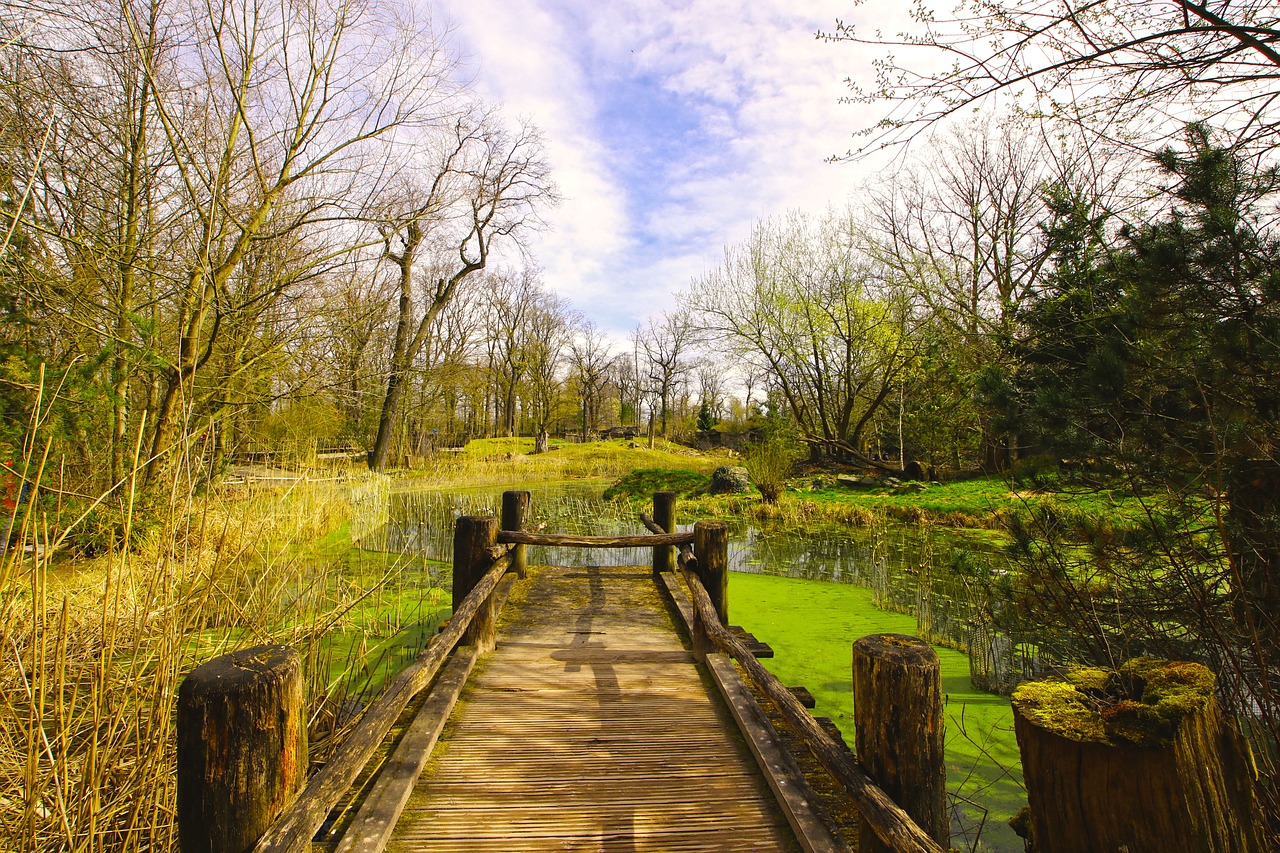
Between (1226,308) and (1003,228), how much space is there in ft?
55.1

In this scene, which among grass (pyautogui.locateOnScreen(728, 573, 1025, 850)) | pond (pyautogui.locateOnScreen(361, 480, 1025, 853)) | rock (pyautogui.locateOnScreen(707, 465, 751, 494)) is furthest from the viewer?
rock (pyautogui.locateOnScreen(707, 465, 751, 494))

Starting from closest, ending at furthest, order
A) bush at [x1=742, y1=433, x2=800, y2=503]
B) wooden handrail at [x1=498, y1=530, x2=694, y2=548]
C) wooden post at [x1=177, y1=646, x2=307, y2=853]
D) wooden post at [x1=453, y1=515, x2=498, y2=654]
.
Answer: wooden post at [x1=177, y1=646, x2=307, y2=853] → wooden post at [x1=453, y1=515, x2=498, y2=654] → wooden handrail at [x1=498, y1=530, x2=694, y2=548] → bush at [x1=742, y1=433, x2=800, y2=503]

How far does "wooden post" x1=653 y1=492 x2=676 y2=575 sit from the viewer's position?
6.48 meters

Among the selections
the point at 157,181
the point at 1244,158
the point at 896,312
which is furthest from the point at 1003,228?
the point at 157,181

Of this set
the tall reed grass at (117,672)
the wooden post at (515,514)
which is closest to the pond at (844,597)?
the wooden post at (515,514)

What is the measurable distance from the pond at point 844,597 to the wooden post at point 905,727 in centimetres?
104

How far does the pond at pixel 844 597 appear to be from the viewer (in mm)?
3357

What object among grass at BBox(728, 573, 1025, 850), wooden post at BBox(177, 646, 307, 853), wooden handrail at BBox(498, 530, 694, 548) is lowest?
grass at BBox(728, 573, 1025, 850)

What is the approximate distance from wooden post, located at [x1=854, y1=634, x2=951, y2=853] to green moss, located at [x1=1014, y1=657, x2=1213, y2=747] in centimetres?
30

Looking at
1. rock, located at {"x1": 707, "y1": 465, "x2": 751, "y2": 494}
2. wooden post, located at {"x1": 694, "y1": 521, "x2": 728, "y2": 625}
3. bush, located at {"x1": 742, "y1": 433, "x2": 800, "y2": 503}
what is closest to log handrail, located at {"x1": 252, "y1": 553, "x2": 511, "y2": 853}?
wooden post, located at {"x1": 694, "y1": 521, "x2": 728, "y2": 625}

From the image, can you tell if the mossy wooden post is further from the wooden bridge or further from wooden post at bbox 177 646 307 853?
wooden post at bbox 177 646 307 853

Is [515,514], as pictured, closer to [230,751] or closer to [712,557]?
[712,557]

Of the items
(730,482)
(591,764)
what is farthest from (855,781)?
(730,482)

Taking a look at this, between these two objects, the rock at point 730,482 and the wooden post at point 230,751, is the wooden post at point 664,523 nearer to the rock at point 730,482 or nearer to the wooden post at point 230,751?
the wooden post at point 230,751
